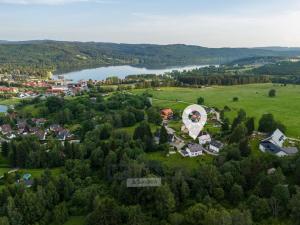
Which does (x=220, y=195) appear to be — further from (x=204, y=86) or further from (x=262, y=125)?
(x=204, y=86)

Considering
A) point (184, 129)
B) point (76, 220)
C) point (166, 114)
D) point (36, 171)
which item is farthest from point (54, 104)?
point (76, 220)

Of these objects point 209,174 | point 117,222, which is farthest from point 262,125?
point 117,222

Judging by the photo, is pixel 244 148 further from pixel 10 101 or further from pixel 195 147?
pixel 10 101

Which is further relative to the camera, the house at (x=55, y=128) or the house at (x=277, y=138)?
the house at (x=55, y=128)

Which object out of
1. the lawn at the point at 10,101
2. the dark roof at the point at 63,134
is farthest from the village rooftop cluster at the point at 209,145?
the lawn at the point at 10,101

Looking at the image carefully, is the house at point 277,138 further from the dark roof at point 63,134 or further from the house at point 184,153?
the dark roof at point 63,134

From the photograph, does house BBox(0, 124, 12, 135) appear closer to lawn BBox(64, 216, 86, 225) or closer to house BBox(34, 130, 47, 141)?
house BBox(34, 130, 47, 141)
